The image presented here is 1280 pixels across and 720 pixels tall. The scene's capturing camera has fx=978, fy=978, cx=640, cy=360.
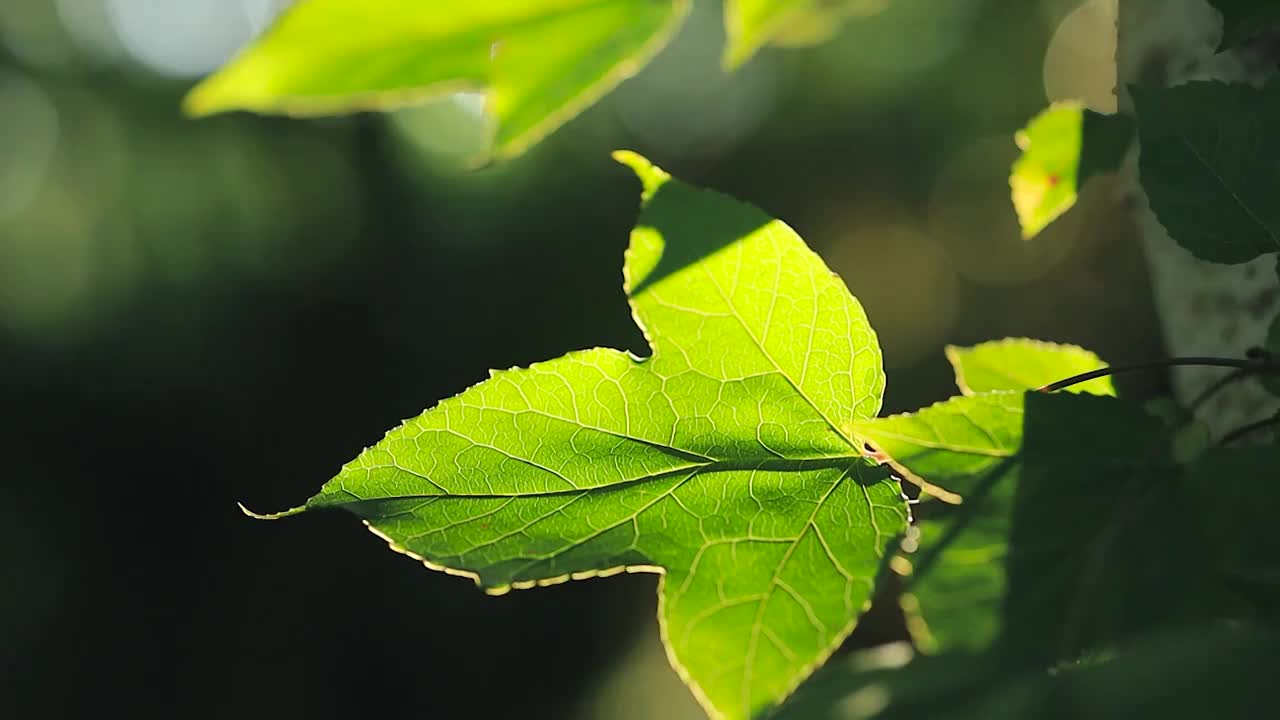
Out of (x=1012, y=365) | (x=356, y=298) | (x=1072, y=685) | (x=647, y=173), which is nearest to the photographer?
(x=1072, y=685)

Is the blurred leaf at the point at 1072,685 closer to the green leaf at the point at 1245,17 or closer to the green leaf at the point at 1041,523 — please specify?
the green leaf at the point at 1041,523

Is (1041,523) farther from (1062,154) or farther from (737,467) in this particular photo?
(1062,154)

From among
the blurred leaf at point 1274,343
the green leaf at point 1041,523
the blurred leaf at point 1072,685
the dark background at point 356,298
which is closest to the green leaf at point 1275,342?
the blurred leaf at point 1274,343

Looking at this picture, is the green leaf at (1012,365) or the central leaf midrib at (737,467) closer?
the central leaf midrib at (737,467)

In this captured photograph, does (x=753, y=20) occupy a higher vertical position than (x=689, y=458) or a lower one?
higher

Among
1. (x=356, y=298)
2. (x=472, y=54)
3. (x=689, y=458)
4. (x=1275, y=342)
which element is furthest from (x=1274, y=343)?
(x=356, y=298)

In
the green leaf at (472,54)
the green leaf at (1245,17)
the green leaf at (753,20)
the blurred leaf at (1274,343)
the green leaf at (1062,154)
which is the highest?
the green leaf at (472,54)

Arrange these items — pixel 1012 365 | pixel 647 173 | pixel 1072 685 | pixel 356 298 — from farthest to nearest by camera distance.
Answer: pixel 356 298 → pixel 1012 365 → pixel 647 173 → pixel 1072 685

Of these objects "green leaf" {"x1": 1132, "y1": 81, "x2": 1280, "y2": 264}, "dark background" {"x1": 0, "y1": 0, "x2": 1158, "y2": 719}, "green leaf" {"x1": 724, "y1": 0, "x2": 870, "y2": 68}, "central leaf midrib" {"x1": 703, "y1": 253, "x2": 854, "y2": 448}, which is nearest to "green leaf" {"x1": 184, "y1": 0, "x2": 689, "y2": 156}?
"green leaf" {"x1": 724, "y1": 0, "x2": 870, "y2": 68}
